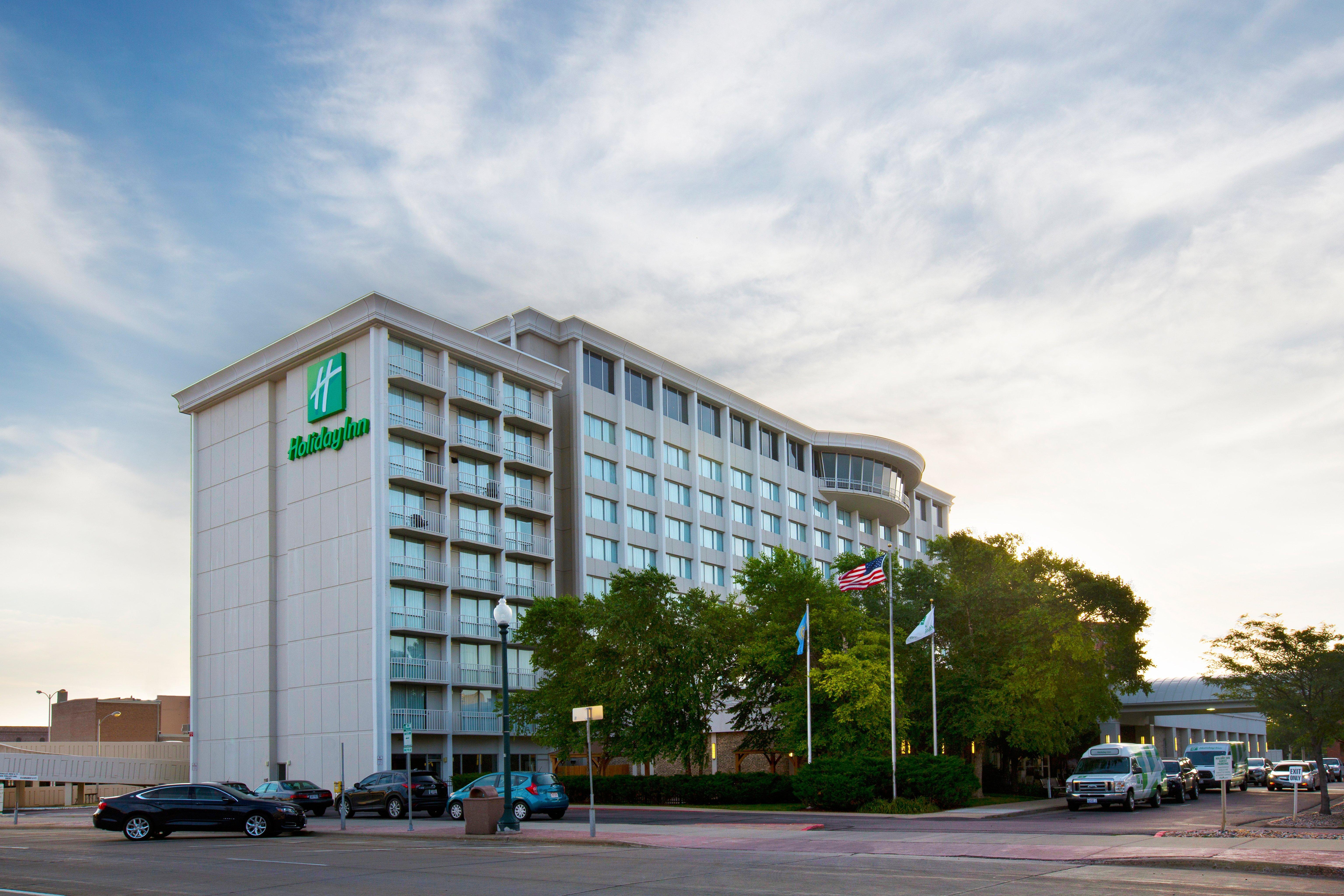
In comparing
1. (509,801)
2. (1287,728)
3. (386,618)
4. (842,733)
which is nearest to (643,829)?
(509,801)

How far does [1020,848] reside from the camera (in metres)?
20.8

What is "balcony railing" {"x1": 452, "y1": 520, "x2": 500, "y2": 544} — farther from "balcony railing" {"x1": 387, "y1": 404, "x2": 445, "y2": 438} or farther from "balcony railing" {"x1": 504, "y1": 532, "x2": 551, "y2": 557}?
"balcony railing" {"x1": 387, "y1": 404, "x2": 445, "y2": 438}

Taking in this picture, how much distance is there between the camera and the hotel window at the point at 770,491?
3243 inches

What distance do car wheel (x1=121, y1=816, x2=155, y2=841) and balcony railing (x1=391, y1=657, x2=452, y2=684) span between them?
79.1ft

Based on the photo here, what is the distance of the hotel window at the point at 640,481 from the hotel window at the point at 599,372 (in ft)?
16.4

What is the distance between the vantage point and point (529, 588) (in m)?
60.9

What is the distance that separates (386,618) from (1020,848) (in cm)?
3739

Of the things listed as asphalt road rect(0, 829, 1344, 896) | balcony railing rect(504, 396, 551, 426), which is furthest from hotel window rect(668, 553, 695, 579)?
asphalt road rect(0, 829, 1344, 896)

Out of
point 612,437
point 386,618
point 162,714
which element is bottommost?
point 162,714

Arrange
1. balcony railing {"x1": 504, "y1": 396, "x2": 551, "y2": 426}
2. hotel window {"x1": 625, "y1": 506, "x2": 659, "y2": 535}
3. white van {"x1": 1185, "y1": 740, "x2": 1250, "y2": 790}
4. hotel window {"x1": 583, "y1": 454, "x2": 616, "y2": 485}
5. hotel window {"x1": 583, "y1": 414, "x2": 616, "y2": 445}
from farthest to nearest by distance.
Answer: hotel window {"x1": 625, "y1": 506, "x2": 659, "y2": 535}, hotel window {"x1": 583, "y1": 414, "x2": 616, "y2": 445}, hotel window {"x1": 583, "y1": 454, "x2": 616, "y2": 485}, balcony railing {"x1": 504, "y1": 396, "x2": 551, "y2": 426}, white van {"x1": 1185, "y1": 740, "x2": 1250, "y2": 790}

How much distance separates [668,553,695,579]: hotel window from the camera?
71.6 meters

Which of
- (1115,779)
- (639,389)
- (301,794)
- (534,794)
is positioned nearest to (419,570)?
(301,794)

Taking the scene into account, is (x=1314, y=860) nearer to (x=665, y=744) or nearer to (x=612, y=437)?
(x=665, y=744)

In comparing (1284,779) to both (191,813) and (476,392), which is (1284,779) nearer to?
(476,392)
